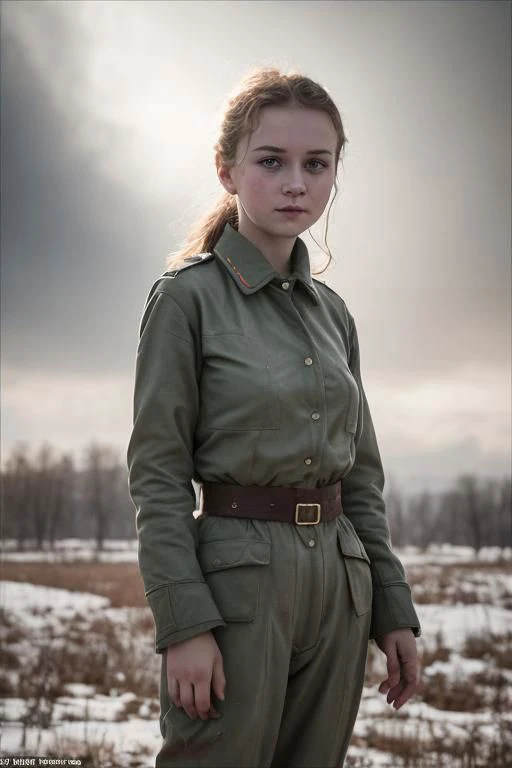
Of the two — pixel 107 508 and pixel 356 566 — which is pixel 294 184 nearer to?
pixel 356 566

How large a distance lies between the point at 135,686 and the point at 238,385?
17.4 ft

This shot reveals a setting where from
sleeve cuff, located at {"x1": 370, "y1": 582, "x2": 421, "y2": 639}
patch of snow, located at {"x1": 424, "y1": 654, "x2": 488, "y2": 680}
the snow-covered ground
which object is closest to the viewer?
Result: sleeve cuff, located at {"x1": 370, "y1": 582, "x2": 421, "y2": 639}

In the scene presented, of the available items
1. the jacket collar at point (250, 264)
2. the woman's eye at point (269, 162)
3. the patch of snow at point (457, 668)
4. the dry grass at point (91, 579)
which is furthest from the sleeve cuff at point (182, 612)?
the dry grass at point (91, 579)

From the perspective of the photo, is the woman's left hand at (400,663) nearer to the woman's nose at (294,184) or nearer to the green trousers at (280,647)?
the green trousers at (280,647)

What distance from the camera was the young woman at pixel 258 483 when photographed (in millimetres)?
1822

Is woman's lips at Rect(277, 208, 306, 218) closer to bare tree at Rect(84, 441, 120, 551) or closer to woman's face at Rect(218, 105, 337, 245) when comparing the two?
woman's face at Rect(218, 105, 337, 245)

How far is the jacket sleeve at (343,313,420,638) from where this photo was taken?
Result: 2201 mm

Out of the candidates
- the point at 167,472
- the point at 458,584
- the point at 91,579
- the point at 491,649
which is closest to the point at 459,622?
the point at 491,649

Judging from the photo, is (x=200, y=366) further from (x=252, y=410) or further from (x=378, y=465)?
(x=378, y=465)

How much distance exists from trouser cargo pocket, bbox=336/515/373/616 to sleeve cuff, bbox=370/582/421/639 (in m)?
0.08

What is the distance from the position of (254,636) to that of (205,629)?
13cm

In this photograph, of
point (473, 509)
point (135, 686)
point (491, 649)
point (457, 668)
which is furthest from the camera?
point (473, 509)

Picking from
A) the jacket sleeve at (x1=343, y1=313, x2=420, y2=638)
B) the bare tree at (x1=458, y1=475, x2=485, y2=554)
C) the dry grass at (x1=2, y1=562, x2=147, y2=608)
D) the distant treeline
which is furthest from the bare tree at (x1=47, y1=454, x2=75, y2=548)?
the jacket sleeve at (x1=343, y1=313, x2=420, y2=638)

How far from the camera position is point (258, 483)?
193cm
